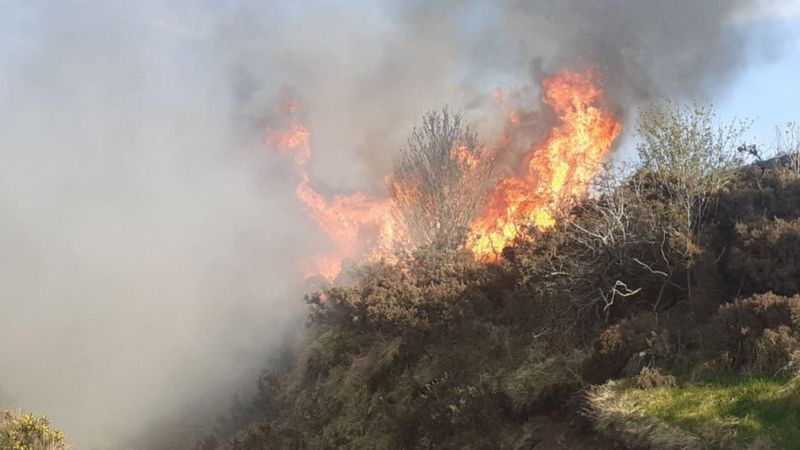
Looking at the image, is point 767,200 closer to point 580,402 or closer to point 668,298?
point 668,298

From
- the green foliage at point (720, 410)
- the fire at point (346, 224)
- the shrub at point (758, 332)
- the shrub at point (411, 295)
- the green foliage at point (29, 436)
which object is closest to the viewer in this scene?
the green foliage at point (720, 410)

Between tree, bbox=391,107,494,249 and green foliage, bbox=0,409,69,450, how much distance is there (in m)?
11.5

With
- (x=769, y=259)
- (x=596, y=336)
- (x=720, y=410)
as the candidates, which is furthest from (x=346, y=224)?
(x=720, y=410)

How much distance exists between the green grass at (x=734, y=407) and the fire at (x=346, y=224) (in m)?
15.8

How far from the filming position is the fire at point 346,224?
25.4 meters

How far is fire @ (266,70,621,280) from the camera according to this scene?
68.6ft

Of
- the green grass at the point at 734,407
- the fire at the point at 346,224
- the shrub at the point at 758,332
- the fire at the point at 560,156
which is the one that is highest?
the fire at the point at 346,224

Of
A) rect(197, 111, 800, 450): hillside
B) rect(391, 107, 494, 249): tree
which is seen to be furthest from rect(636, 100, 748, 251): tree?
rect(391, 107, 494, 249): tree

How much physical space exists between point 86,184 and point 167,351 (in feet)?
42.0

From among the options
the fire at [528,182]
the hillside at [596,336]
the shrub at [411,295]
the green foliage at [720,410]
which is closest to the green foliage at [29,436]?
the hillside at [596,336]

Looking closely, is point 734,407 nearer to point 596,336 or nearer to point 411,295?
point 596,336

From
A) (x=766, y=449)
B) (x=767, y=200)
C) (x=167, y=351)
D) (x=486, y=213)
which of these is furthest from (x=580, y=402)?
(x=167, y=351)

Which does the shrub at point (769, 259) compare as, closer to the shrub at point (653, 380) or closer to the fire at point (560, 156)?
the shrub at point (653, 380)

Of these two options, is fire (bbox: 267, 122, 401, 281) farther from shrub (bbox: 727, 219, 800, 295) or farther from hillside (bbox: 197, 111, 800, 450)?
shrub (bbox: 727, 219, 800, 295)
